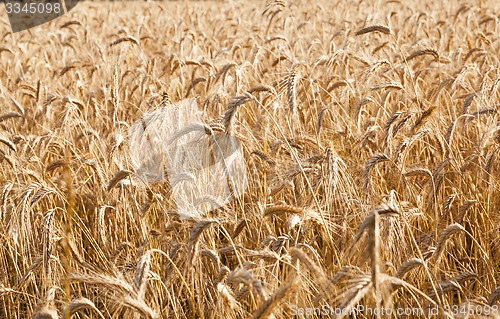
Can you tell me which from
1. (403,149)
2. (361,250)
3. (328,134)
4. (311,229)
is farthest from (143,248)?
(328,134)

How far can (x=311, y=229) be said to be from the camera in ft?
9.30

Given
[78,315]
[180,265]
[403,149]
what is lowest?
[78,315]

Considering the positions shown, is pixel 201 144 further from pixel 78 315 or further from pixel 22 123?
pixel 22 123

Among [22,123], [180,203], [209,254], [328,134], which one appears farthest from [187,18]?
[209,254]

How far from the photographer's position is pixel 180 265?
2.68 metres

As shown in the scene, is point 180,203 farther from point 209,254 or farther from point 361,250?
point 361,250

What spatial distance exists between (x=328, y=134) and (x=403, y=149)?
1309 mm

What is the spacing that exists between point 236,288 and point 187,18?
8989 millimetres

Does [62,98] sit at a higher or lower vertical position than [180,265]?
higher

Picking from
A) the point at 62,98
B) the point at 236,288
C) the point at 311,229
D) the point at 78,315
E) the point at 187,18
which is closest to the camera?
the point at 236,288

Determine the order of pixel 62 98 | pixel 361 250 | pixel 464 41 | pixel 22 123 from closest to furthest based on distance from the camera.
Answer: pixel 361 250 → pixel 62 98 → pixel 22 123 → pixel 464 41

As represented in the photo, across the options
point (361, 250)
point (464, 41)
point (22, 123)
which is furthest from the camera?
point (464, 41)

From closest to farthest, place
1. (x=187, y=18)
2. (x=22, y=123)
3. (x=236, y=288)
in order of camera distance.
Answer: (x=236, y=288), (x=22, y=123), (x=187, y=18)

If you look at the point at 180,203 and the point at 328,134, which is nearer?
the point at 180,203
